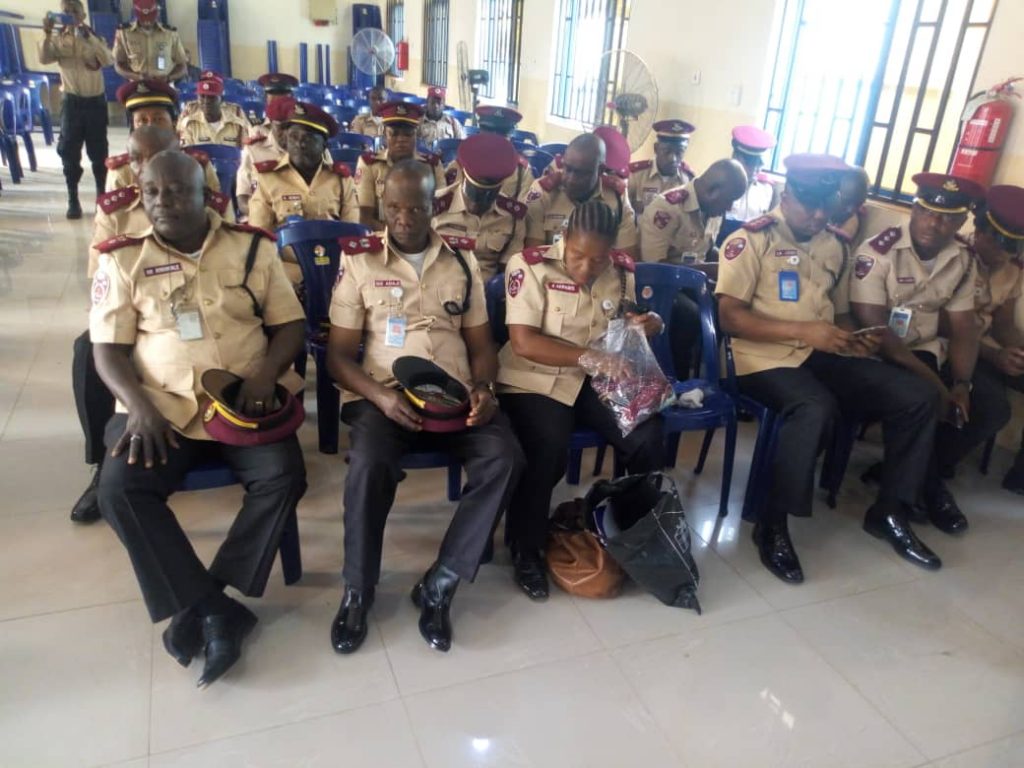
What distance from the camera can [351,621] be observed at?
5.84 feet

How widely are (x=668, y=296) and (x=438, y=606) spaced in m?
1.34

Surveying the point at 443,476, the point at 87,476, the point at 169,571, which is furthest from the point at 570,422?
the point at 87,476

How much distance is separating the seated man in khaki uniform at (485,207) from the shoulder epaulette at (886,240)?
132cm

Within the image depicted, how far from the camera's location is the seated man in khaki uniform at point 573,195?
2912mm

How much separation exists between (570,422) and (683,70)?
3950 mm

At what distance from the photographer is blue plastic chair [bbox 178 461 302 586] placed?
173cm

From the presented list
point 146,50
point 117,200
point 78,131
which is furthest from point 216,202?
point 146,50

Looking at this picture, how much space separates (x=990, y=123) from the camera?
2945 millimetres

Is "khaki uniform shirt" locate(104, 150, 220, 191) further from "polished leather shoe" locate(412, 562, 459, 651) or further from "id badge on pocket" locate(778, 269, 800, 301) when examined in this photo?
"id badge on pocket" locate(778, 269, 800, 301)

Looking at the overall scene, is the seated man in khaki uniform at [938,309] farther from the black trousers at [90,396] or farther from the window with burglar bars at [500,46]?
the window with burglar bars at [500,46]

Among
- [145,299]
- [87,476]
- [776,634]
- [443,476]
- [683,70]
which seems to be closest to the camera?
[145,299]

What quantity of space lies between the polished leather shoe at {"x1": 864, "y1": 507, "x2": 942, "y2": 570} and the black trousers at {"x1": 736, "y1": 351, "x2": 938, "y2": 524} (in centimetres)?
6

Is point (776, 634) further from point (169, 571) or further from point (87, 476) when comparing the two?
point (87, 476)

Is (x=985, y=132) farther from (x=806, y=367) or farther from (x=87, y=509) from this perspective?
(x=87, y=509)
